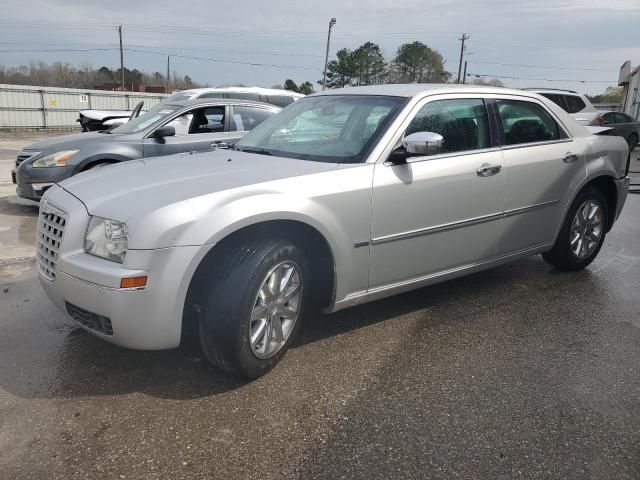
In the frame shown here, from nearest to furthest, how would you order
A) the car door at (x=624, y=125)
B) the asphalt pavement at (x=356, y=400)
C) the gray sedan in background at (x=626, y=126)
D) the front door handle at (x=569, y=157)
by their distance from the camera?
1. the asphalt pavement at (x=356, y=400)
2. the front door handle at (x=569, y=157)
3. the gray sedan in background at (x=626, y=126)
4. the car door at (x=624, y=125)

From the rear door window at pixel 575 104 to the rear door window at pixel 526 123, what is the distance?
10.0 meters

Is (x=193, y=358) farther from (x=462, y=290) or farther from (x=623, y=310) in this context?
(x=623, y=310)

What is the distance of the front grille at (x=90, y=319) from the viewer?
2.73 meters

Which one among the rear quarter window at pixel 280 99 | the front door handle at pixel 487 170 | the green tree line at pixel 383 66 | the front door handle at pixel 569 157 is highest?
the green tree line at pixel 383 66

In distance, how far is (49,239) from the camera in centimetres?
305

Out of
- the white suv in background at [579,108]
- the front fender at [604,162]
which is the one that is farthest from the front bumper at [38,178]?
the white suv in background at [579,108]

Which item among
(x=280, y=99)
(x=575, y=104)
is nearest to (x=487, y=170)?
(x=280, y=99)

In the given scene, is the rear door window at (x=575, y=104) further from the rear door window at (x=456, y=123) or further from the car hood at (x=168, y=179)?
the car hood at (x=168, y=179)

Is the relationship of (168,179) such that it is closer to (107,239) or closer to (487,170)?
(107,239)

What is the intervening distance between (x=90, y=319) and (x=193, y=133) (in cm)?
492

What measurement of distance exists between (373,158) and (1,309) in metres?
2.94

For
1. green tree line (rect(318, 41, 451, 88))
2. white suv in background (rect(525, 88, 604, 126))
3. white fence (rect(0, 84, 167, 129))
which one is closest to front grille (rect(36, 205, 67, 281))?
white suv in background (rect(525, 88, 604, 126))

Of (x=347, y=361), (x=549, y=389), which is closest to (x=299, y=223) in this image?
(x=347, y=361)

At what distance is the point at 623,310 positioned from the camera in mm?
4234
